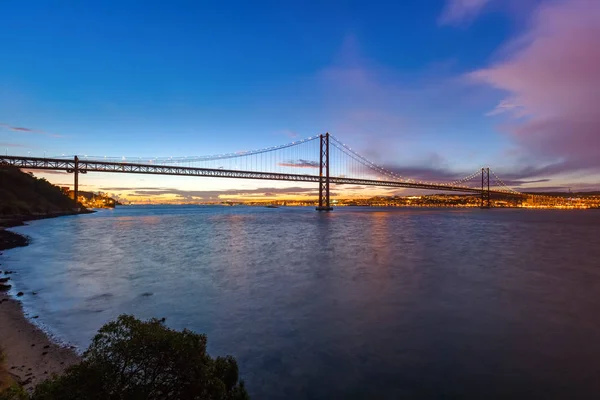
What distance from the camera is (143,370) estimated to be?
11.1 ft

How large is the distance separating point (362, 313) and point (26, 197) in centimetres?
7870

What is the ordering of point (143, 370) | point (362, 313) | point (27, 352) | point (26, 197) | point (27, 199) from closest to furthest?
point (143, 370)
point (27, 352)
point (362, 313)
point (27, 199)
point (26, 197)

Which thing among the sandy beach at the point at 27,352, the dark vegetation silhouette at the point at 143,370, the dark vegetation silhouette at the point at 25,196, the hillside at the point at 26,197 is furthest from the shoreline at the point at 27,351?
the dark vegetation silhouette at the point at 25,196

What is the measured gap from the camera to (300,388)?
556 centimetres

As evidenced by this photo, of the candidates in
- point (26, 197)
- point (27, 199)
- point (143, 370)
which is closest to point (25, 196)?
point (26, 197)

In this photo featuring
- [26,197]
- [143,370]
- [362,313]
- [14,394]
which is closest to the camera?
[14,394]

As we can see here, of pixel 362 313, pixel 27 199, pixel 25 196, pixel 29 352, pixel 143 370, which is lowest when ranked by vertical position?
pixel 362 313

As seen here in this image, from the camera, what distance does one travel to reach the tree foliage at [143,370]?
316cm

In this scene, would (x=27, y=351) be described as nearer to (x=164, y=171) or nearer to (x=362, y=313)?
(x=362, y=313)

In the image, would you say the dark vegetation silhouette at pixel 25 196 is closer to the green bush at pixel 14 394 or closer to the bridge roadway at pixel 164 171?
the bridge roadway at pixel 164 171

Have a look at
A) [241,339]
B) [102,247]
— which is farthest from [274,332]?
[102,247]

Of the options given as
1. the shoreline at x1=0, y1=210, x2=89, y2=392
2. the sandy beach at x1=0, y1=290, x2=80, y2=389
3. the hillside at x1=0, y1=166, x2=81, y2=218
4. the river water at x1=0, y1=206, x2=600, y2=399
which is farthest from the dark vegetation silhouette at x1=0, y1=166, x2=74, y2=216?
the sandy beach at x1=0, y1=290, x2=80, y2=389

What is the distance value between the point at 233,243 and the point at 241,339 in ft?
65.9

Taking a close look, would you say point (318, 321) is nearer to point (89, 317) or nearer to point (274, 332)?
point (274, 332)
